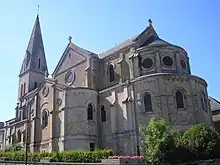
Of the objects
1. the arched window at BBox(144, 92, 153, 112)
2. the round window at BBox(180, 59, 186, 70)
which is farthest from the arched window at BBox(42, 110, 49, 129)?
the round window at BBox(180, 59, 186, 70)

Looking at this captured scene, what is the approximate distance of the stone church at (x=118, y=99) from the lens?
94.9 ft

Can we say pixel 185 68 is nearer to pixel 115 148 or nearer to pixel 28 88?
pixel 115 148

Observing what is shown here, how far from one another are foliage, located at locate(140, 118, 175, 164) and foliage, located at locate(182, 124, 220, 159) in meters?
1.39

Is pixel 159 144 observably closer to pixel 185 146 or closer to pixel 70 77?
pixel 185 146

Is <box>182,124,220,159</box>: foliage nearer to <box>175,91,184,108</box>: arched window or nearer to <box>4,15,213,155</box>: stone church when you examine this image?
<box>4,15,213,155</box>: stone church

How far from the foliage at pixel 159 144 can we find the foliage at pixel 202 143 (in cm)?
139

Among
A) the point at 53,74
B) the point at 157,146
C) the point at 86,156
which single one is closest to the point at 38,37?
the point at 53,74

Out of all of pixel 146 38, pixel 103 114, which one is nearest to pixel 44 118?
pixel 103 114

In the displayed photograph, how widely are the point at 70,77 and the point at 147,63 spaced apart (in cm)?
1344

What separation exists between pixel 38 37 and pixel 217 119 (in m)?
38.8

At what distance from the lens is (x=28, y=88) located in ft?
160

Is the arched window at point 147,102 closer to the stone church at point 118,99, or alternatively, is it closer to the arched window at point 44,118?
the stone church at point 118,99

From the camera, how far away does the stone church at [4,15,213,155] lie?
28938mm

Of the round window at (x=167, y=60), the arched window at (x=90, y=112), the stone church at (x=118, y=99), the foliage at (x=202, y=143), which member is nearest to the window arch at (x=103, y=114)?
the stone church at (x=118, y=99)
